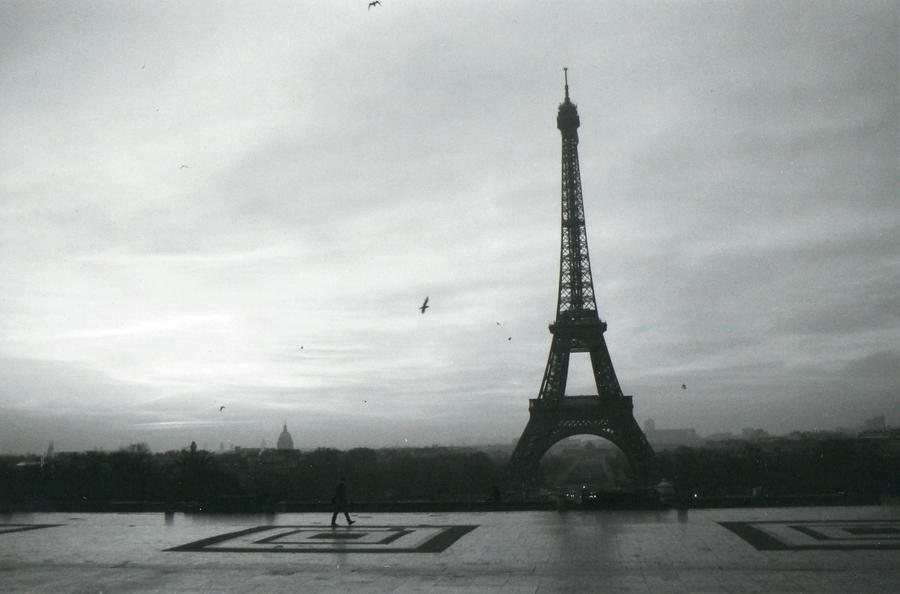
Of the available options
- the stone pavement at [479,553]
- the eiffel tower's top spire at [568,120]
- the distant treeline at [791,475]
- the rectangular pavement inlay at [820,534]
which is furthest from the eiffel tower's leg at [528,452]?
the rectangular pavement inlay at [820,534]

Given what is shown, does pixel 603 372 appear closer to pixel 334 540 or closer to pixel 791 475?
pixel 791 475

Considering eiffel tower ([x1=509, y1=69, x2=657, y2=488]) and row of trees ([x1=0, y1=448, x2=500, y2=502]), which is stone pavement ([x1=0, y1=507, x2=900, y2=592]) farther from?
eiffel tower ([x1=509, y1=69, x2=657, y2=488])

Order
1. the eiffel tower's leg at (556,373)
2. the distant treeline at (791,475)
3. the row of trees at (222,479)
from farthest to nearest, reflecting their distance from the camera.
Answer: the distant treeline at (791,475)
the eiffel tower's leg at (556,373)
the row of trees at (222,479)

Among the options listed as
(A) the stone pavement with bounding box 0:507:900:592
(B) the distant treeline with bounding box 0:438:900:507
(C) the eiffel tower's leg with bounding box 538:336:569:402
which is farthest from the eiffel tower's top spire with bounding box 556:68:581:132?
(A) the stone pavement with bounding box 0:507:900:592

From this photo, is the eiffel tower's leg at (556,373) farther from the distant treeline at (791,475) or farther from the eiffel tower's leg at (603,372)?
the distant treeline at (791,475)


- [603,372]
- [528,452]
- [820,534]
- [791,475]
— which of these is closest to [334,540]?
[820,534]

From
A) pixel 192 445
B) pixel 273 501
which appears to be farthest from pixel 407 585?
pixel 192 445
